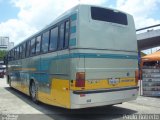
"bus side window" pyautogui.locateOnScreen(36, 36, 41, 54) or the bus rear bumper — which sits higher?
"bus side window" pyautogui.locateOnScreen(36, 36, 41, 54)

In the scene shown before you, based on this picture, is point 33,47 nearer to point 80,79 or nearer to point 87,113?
point 87,113

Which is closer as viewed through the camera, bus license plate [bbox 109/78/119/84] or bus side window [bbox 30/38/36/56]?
bus license plate [bbox 109/78/119/84]

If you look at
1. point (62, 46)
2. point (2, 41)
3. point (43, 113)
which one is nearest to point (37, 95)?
point (43, 113)

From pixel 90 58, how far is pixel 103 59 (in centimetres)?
53

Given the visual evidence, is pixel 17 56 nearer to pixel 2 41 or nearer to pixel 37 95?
pixel 37 95

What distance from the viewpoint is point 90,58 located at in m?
8.45

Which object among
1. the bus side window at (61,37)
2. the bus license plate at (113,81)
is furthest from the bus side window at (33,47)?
the bus license plate at (113,81)

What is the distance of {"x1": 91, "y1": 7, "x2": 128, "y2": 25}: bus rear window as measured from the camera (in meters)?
8.80

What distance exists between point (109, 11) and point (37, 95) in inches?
199

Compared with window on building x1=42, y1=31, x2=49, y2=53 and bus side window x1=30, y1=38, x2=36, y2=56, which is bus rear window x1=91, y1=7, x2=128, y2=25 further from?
bus side window x1=30, y1=38, x2=36, y2=56

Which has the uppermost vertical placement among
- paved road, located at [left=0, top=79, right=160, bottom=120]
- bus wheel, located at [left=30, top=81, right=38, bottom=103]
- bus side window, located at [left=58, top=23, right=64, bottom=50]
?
bus side window, located at [left=58, top=23, right=64, bottom=50]

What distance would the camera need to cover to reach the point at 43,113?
1020 centimetres

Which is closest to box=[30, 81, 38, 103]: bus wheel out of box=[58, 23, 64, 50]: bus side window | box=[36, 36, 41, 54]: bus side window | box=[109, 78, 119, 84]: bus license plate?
box=[36, 36, 41, 54]: bus side window

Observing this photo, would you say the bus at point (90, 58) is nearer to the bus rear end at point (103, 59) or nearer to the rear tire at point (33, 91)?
the bus rear end at point (103, 59)
